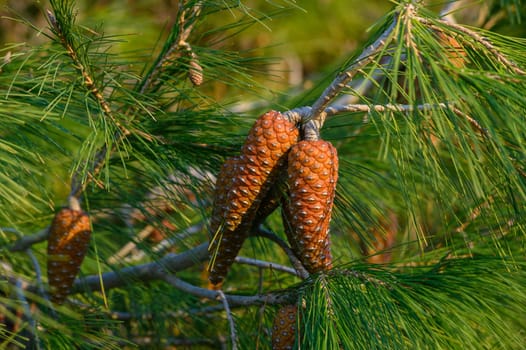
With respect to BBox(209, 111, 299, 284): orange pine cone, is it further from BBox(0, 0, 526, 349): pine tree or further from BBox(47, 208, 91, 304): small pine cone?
BBox(47, 208, 91, 304): small pine cone

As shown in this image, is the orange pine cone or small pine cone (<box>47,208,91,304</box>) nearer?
the orange pine cone

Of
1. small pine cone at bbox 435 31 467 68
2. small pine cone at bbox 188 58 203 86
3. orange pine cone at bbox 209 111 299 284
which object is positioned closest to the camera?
small pine cone at bbox 435 31 467 68

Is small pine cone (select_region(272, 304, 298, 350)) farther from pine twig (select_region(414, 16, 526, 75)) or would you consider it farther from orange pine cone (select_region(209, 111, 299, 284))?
pine twig (select_region(414, 16, 526, 75))

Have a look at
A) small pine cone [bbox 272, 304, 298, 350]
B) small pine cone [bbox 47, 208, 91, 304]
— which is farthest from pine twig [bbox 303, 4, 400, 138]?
small pine cone [bbox 47, 208, 91, 304]

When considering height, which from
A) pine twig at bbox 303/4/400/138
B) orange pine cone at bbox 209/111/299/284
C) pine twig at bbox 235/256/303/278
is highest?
pine twig at bbox 303/4/400/138

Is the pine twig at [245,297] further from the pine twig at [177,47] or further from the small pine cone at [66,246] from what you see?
the pine twig at [177,47]

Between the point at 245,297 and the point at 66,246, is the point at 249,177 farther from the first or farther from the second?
the point at 66,246

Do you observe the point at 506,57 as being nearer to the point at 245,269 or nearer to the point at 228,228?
the point at 228,228

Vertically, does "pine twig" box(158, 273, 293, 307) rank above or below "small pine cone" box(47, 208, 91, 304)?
below

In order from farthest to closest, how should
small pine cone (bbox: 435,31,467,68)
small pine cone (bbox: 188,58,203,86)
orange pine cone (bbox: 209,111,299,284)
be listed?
small pine cone (bbox: 188,58,203,86) → orange pine cone (bbox: 209,111,299,284) → small pine cone (bbox: 435,31,467,68)
